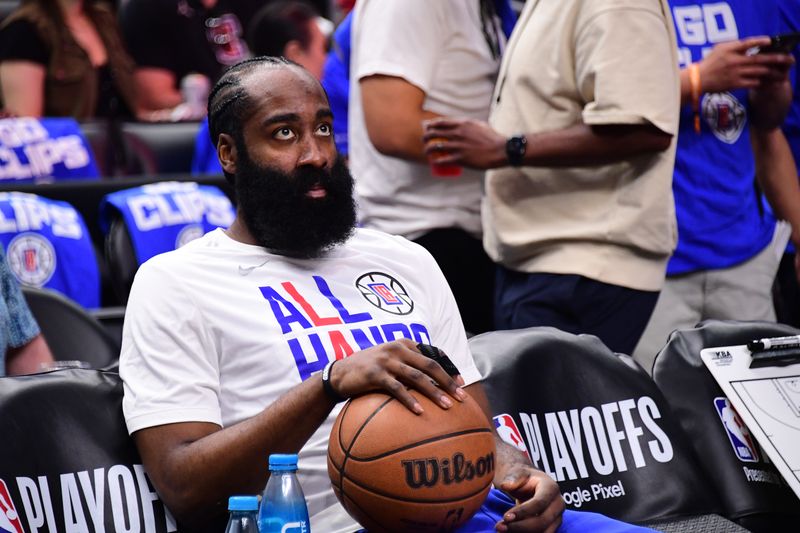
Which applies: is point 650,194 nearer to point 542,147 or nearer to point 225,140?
point 542,147

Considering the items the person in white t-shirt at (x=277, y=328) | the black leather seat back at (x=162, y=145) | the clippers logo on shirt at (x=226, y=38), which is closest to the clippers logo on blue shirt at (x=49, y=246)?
the black leather seat back at (x=162, y=145)

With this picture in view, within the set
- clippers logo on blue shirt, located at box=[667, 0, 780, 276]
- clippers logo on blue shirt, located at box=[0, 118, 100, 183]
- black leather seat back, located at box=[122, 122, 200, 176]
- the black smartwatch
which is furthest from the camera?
black leather seat back, located at box=[122, 122, 200, 176]

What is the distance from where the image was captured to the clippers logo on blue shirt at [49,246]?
4.56 meters

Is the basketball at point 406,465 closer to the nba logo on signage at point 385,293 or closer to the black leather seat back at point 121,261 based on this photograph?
the nba logo on signage at point 385,293

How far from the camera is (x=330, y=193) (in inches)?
113

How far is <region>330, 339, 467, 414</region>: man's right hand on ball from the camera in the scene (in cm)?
224

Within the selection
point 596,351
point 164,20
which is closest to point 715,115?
point 596,351

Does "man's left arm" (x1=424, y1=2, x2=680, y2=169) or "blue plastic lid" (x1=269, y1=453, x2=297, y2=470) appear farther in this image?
"man's left arm" (x1=424, y1=2, x2=680, y2=169)

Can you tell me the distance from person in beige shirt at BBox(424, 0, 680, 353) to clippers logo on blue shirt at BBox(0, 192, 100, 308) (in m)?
1.88

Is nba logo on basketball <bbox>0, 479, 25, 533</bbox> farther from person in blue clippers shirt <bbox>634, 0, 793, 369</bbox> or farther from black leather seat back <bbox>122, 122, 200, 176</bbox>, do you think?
black leather seat back <bbox>122, 122, 200, 176</bbox>

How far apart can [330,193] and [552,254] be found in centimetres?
86

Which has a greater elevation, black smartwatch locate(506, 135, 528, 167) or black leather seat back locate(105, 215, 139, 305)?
black smartwatch locate(506, 135, 528, 167)

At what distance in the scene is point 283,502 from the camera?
2.19 meters

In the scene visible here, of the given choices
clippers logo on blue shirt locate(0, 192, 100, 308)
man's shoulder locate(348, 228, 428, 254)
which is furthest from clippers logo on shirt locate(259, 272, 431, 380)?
clippers logo on blue shirt locate(0, 192, 100, 308)
